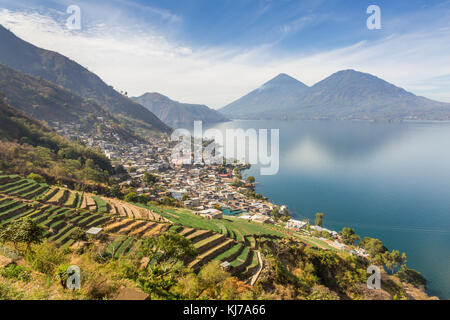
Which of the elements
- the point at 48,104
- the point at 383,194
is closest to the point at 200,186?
the point at 383,194

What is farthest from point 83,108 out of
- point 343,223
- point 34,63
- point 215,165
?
point 343,223

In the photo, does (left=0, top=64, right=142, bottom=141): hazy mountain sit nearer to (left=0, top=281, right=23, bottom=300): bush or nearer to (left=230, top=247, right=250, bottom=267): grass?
(left=230, top=247, right=250, bottom=267): grass

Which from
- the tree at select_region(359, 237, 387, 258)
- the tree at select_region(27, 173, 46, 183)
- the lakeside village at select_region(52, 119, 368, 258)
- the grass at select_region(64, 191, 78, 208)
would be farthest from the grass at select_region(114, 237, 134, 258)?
the tree at select_region(359, 237, 387, 258)

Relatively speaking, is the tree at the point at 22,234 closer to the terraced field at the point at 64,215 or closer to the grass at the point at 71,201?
the terraced field at the point at 64,215

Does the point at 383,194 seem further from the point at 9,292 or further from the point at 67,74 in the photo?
the point at 67,74

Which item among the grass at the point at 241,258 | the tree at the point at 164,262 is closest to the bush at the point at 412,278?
the grass at the point at 241,258
